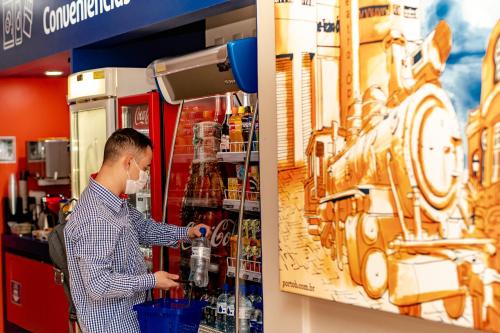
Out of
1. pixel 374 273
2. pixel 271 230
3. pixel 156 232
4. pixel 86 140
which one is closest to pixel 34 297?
pixel 86 140

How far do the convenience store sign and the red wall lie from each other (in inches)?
40.0

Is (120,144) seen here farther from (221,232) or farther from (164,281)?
(221,232)

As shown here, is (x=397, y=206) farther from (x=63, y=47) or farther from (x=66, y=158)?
(x=66, y=158)

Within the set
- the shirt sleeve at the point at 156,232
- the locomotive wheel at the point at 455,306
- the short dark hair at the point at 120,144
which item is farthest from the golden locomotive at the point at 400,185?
the shirt sleeve at the point at 156,232

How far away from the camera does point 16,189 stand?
29.4 ft

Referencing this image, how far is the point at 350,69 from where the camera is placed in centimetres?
306

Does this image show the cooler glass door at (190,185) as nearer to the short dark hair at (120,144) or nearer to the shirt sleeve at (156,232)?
the shirt sleeve at (156,232)

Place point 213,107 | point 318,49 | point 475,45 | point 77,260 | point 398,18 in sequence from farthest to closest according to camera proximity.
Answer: point 213,107 < point 77,260 < point 318,49 < point 398,18 < point 475,45

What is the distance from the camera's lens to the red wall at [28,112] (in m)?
9.04

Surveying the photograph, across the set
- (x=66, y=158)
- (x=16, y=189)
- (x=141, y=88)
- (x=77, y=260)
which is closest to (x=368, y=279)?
(x=77, y=260)

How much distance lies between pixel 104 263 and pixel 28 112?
5.70 meters

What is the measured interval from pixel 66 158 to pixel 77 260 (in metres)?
4.70

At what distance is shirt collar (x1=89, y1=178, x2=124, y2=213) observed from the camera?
13.4 ft

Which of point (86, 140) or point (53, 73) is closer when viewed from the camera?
point (86, 140)
